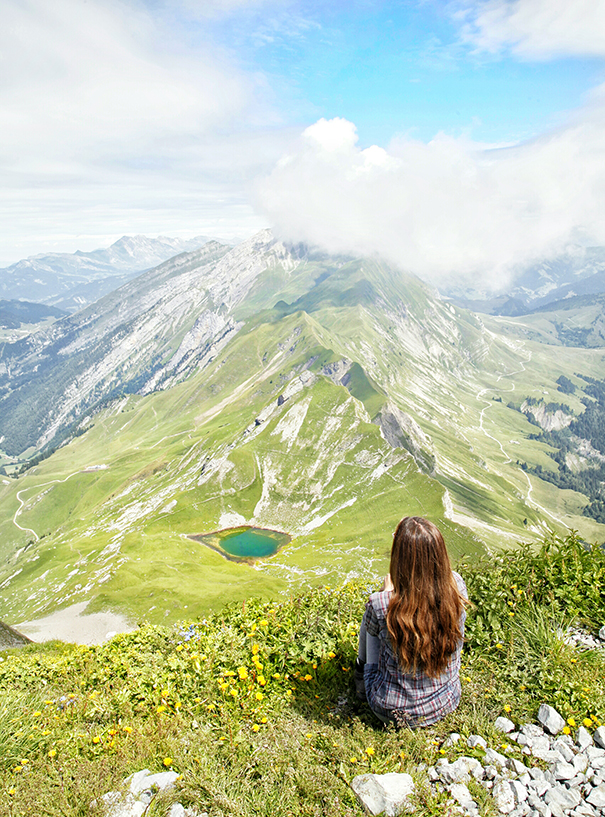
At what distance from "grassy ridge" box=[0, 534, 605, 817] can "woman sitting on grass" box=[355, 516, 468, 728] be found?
49cm

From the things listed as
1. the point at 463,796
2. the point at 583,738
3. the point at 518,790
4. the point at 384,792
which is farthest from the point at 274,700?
the point at 583,738

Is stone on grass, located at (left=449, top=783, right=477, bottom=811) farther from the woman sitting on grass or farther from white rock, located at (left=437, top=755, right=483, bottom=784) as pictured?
the woman sitting on grass

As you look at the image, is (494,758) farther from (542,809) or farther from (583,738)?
(583,738)

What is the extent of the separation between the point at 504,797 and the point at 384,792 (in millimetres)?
1922

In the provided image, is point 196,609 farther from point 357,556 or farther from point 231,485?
point 231,485

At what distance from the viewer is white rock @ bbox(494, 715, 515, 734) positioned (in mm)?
8156

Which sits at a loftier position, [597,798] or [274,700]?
[597,798]

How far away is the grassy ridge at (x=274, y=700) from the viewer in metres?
7.43

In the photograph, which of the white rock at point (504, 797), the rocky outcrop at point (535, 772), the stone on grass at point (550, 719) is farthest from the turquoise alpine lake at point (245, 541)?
the white rock at point (504, 797)

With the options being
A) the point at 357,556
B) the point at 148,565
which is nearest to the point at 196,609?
the point at 148,565

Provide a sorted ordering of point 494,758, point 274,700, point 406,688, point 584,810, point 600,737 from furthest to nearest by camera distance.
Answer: point 274,700, point 406,688, point 494,758, point 600,737, point 584,810

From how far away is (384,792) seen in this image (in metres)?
6.66

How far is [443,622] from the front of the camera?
800 centimetres

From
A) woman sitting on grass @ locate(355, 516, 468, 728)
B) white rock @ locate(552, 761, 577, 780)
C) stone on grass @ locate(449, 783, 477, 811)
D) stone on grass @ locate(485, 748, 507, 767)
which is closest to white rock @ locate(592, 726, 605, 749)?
white rock @ locate(552, 761, 577, 780)
